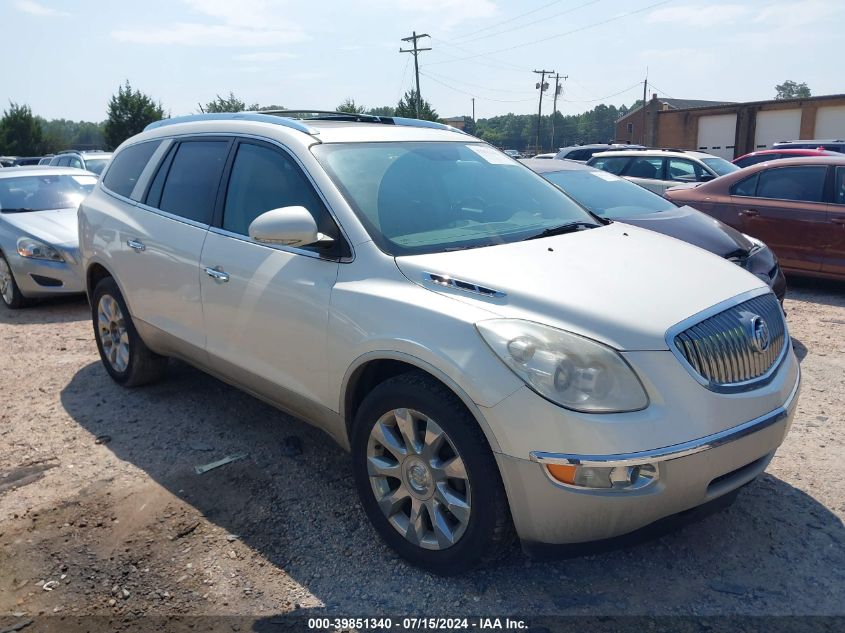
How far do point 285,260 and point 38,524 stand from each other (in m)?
1.72

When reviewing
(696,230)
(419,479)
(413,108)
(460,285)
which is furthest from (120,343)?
(413,108)

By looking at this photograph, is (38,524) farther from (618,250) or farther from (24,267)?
(24,267)

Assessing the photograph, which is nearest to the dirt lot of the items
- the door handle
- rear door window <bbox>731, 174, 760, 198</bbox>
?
the door handle

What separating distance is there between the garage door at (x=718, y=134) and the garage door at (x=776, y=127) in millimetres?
1721

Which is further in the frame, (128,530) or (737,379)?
(128,530)

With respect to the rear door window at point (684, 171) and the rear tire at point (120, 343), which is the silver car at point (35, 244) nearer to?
the rear tire at point (120, 343)

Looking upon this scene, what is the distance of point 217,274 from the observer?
3.78 meters

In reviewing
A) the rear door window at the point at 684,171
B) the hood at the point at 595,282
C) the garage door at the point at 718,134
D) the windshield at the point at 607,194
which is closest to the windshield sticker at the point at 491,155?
the hood at the point at 595,282

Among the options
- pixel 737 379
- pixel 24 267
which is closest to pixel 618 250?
pixel 737 379

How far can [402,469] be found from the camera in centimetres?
290

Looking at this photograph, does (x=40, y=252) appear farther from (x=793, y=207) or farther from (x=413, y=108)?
(x=413, y=108)

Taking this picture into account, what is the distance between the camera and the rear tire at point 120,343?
491cm

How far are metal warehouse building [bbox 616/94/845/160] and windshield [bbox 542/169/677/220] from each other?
1299 inches

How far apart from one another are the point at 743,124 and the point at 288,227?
4509 centimetres
